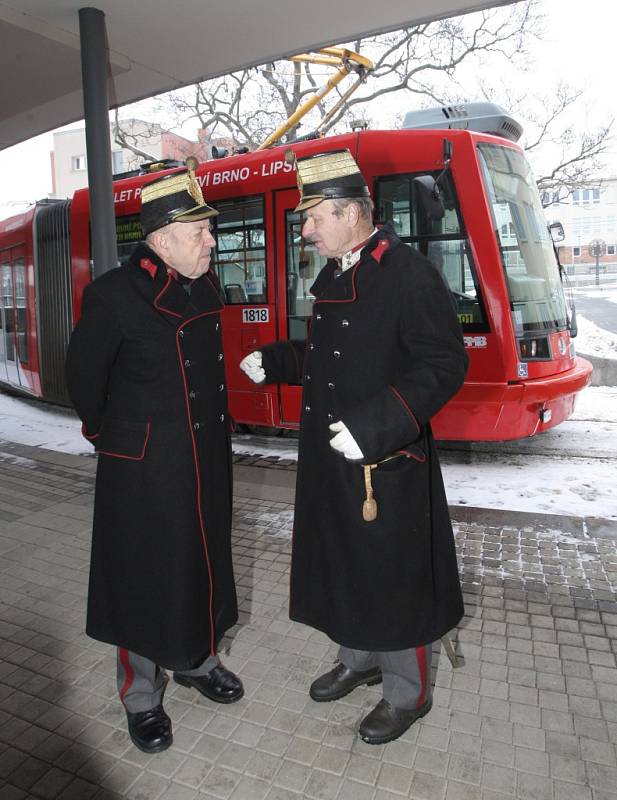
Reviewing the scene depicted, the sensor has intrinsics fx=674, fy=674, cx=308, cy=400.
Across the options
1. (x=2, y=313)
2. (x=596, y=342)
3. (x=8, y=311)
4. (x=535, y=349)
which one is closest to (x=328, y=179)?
(x=535, y=349)

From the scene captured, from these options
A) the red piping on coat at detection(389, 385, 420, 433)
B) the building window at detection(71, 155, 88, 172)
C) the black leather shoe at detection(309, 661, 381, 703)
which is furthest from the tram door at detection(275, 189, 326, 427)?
the building window at detection(71, 155, 88, 172)

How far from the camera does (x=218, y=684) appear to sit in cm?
276

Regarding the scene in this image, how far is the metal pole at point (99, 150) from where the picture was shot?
4.98 meters

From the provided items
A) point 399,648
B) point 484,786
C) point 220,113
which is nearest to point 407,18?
point 399,648

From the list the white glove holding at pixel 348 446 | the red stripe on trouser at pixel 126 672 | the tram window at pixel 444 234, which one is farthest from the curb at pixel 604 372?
the red stripe on trouser at pixel 126 672

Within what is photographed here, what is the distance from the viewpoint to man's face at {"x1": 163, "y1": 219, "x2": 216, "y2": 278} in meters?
2.39

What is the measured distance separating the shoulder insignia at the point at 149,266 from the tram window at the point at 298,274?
13.1 feet

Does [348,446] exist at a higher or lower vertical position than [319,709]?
higher

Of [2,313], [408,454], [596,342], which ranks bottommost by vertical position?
[596,342]

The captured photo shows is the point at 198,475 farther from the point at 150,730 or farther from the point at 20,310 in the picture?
the point at 20,310

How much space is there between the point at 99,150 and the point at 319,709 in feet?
14.2

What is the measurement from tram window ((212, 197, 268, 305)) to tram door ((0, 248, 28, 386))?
4218 mm

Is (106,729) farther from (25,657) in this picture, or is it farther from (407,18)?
(407,18)

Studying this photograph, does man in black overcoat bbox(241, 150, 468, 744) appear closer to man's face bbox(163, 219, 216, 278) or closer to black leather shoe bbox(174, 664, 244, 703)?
man's face bbox(163, 219, 216, 278)
